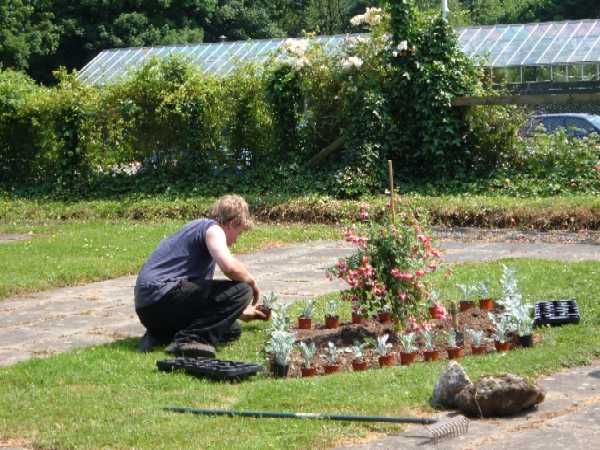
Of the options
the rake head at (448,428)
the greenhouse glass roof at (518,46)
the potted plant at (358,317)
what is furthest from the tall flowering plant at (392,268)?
the greenhouse glass roof at (518,46)

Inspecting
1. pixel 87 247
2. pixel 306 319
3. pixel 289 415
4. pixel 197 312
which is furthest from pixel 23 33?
pixel 289 415

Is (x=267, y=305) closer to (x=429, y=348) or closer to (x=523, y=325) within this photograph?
(x=429, y=348)

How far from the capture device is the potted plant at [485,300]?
932 centimetres

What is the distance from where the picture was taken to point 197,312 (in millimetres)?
8539

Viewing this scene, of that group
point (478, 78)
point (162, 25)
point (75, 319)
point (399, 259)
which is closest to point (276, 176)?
point (478, 78)

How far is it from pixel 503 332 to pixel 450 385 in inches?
61.0

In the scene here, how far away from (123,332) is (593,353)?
4.03 m

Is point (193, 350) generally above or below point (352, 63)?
below

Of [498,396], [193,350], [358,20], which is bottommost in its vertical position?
[193,350]

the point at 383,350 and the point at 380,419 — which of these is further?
the point at 383,350

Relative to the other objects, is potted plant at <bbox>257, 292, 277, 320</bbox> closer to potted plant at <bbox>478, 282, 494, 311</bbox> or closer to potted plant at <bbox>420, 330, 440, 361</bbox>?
potted plant at <bbox>420, 330, 440, 361</bbox>

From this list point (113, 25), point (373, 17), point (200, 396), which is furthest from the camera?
point (113, 25)

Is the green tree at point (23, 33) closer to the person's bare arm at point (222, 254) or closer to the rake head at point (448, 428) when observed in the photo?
the person's bare arm at point (222, 254)

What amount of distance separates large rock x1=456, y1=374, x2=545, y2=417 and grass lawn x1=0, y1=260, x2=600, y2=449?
31 cm
